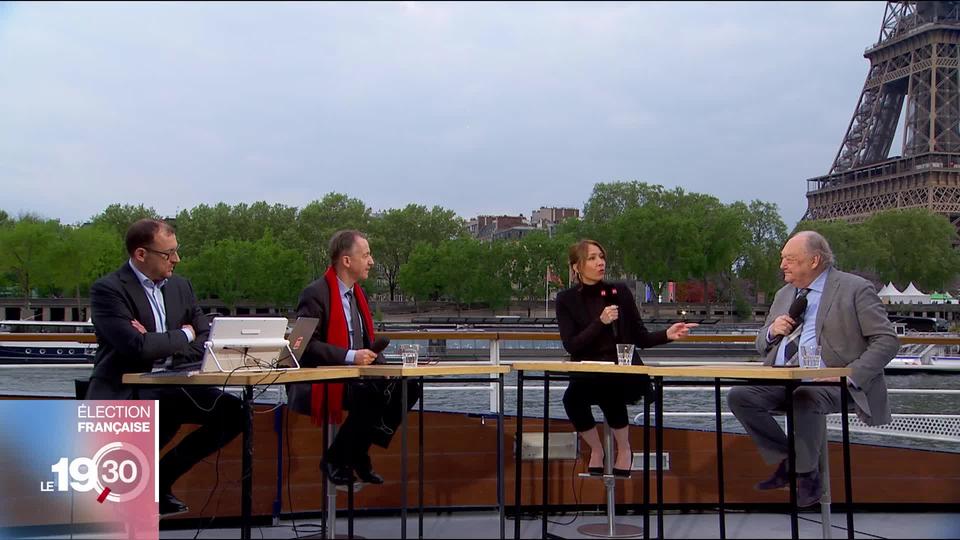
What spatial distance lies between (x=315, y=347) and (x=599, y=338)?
1480mm

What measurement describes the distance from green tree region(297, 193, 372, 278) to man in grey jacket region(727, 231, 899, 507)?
66.7 metres

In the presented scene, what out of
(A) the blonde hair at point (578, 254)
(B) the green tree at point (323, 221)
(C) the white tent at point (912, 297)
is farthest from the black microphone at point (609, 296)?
(B) the green tree at point (323, 221)

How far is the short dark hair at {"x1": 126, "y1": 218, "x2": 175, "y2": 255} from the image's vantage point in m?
3.93

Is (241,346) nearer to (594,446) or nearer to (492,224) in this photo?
(594,446)

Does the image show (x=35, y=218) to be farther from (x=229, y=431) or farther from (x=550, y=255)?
(x=229, y=431)

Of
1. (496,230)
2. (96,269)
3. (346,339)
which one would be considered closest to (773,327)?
(346,339)

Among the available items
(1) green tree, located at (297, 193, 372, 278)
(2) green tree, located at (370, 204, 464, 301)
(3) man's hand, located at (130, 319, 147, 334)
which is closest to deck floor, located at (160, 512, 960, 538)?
(3) man's hand, located at (130, 319, 147, 334)

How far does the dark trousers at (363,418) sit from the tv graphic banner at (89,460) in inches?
38.7

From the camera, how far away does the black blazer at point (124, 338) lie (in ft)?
12.0

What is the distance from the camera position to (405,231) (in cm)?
7388

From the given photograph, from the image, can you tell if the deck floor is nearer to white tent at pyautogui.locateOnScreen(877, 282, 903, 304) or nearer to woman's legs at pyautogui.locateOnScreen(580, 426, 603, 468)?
woman's legs at pyautogui.locateOnScreen(580, 426, 603, 468)

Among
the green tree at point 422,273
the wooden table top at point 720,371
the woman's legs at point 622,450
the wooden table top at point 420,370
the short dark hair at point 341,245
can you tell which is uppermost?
the green tree at point 422,273

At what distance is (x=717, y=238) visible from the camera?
208 ft

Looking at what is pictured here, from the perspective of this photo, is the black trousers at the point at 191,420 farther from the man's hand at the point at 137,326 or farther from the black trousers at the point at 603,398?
the black trousers at the point at 603,398
